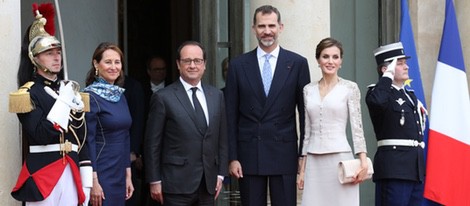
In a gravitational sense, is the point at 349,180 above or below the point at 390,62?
below

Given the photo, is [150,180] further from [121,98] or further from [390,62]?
[390,62]

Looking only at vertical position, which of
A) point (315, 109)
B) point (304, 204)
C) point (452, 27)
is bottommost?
point (304, 204)

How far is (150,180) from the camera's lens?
8242mm

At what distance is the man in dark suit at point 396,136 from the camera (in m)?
8.79

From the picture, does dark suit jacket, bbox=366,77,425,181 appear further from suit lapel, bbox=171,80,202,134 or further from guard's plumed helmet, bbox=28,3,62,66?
guard's plumed helmet, bbox=28,3,62,66

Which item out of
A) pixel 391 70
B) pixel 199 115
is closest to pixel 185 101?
pixel 199 115

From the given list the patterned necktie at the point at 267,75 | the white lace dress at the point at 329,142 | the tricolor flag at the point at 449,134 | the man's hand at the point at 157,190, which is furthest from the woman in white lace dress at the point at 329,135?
the tricolor flag at the point at 449,134

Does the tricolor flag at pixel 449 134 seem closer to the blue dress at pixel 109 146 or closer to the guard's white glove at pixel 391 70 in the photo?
the guard's white glove at pixel 391 70

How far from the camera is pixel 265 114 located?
8.49m

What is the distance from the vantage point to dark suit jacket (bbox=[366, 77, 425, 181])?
8.78 m

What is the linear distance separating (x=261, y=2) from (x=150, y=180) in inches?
85.2

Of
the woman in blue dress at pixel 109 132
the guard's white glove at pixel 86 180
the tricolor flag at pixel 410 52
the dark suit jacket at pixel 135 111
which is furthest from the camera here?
the tricolor flag at pixel 410 52

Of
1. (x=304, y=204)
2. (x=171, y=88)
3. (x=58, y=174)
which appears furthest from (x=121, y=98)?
(x=304, y=204)

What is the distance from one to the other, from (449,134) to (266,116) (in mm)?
1859
